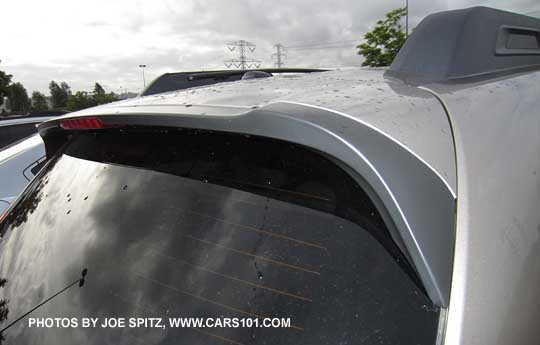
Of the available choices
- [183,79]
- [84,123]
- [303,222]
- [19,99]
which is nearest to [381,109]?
[303,222]

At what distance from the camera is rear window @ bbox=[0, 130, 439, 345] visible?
2.75 feet

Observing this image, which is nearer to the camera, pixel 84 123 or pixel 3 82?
pixel 84 123

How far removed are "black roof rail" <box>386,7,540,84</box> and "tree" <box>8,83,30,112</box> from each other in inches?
3300

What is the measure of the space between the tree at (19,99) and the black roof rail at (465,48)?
8382 cm

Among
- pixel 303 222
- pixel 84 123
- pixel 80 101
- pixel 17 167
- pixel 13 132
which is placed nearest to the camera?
pixel 303 222

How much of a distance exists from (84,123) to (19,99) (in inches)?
3565

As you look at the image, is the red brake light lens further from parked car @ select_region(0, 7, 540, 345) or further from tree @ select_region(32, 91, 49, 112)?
tree @ select_region(32, 91, 49, 112)

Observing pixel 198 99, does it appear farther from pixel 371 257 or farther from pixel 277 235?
pixel 371 257

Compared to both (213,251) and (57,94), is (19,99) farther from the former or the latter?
(213,251)

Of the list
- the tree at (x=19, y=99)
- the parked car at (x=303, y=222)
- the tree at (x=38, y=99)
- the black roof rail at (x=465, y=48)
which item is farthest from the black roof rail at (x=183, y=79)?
the tree at (x=38, y=99)

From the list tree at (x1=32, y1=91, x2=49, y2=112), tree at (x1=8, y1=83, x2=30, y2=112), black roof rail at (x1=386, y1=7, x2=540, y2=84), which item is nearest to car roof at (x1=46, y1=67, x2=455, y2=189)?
black roof rail at (x1=386, y1=7, x2=540, y2=84)

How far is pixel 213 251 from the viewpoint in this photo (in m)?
1.01

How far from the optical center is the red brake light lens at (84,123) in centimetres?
129

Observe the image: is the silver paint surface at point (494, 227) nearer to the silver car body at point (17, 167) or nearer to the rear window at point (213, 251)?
the rear window at point (213, 251)
